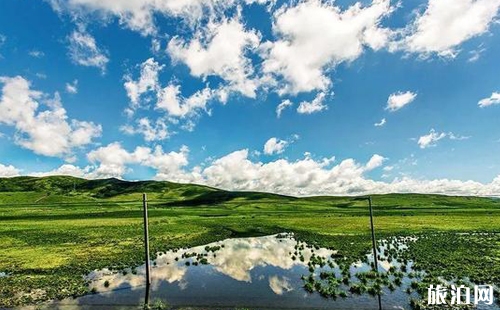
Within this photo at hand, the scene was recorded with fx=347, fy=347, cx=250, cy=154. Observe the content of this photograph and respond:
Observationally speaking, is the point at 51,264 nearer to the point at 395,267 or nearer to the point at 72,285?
the point at 72,285

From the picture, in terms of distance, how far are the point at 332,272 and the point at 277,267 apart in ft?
20.6

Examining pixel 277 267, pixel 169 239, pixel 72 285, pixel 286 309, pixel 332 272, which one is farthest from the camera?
pixel 169 239

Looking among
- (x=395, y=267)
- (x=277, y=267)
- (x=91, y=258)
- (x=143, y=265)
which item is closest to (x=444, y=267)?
(x=395, y=267)

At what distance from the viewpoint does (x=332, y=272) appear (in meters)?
32.8

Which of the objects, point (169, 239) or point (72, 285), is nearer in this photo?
point (72, 285)

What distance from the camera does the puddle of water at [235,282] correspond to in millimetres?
24188

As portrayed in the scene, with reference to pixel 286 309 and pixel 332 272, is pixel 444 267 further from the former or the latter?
pixel 286 309

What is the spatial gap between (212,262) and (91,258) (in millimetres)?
14975

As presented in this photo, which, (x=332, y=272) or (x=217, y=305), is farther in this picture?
(x=332, y=272)

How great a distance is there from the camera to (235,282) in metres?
30.5

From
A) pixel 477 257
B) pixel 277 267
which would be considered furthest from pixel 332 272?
pixel 477 257

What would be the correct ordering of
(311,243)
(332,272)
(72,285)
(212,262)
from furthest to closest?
(311,243)
(212,262)
(332,272)
(72,285)

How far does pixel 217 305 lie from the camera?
24.0 meters

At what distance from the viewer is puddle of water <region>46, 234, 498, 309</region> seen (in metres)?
24.2
